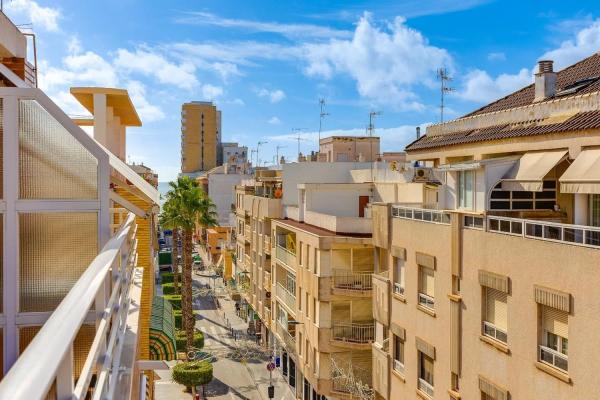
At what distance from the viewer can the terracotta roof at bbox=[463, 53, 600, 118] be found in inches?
635

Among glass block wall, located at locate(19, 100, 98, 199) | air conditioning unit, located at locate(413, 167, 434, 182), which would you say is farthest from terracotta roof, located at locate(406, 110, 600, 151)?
glass block wall, located at locate(19, 100, 98, 199)

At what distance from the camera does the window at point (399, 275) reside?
18250 millimetres

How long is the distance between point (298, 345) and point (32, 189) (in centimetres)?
2539

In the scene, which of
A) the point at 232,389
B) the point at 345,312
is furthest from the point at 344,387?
the point at 232,389

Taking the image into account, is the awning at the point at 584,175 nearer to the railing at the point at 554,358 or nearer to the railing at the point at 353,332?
the railing at the point at 554,358

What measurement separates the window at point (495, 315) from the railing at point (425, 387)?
3.62 meters

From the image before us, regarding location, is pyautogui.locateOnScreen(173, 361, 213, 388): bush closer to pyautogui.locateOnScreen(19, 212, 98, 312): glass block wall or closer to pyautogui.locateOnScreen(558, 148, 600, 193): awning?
pyautogui.locateOnScreen(558, 148, 600, 193): awning

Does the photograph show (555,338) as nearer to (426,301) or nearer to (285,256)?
(426,301)

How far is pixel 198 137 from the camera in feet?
450

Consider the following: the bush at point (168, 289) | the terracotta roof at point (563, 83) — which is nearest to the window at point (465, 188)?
the terracotta roof at point (563, 83)

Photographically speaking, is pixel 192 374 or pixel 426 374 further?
pixel 192 374

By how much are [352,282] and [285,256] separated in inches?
319

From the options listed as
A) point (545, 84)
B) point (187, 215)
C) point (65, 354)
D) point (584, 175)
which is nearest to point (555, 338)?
point (584, 175)

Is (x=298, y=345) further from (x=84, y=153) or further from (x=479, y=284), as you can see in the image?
(x=84, y=153)
